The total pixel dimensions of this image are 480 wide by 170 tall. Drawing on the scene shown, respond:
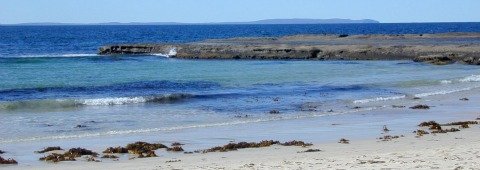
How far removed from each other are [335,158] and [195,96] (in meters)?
16.1

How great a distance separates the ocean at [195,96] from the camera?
18906 mm

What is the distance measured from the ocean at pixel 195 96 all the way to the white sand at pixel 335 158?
1736 millimetres

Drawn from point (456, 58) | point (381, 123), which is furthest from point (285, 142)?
point (456, 58)

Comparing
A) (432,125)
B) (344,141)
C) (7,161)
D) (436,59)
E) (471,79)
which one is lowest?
(436,59)

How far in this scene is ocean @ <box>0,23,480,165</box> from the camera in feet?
62.0

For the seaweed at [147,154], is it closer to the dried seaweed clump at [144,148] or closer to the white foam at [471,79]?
the dried seaweed clump at [144,148]

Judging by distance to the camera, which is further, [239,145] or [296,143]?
[296,143]

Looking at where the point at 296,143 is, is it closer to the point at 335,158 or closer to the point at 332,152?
the point at 332,152

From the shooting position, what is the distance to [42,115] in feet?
74.5

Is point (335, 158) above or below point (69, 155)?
above

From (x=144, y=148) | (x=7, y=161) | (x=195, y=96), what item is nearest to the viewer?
(x=7, y=161)

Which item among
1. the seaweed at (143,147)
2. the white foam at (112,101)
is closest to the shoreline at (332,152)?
the seaweed at (143,147)

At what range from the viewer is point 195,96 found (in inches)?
1155

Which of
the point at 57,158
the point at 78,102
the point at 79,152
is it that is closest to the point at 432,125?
the point at 79,152
